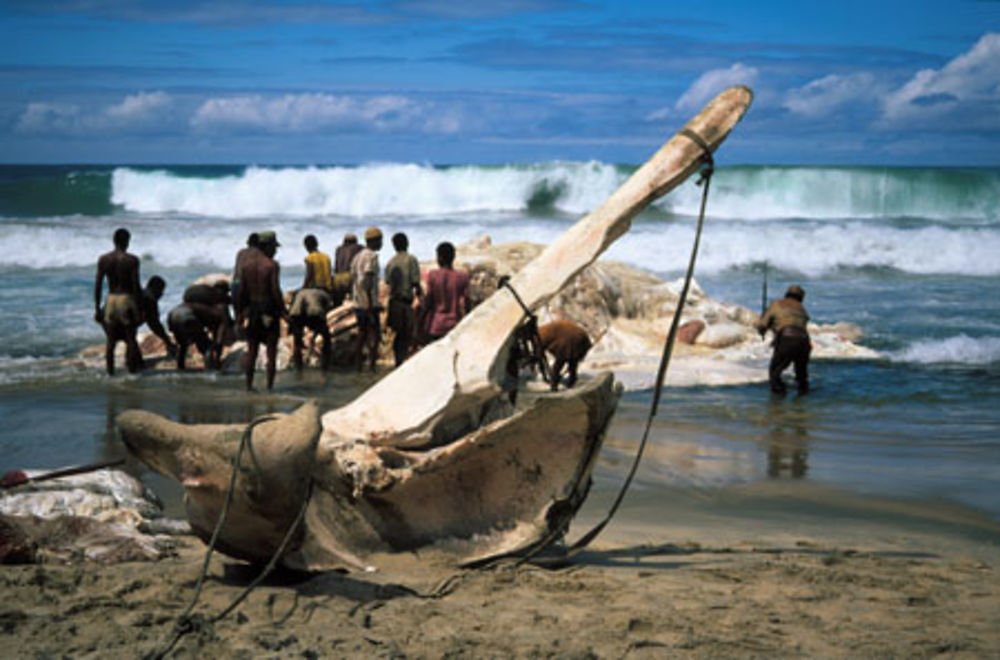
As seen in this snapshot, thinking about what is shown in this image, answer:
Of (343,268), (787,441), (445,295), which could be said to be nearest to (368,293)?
(343,268)

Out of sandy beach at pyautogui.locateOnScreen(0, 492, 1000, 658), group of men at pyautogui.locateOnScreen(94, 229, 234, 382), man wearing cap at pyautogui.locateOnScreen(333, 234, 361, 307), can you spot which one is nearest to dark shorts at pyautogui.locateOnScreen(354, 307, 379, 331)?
man wearing cap at pyautogui.locateOnScreen(333, 234, 361, 307)

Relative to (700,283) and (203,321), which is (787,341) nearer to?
(203,321)

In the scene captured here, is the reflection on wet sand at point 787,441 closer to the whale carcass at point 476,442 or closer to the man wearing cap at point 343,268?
the whale carcass at point 476,442

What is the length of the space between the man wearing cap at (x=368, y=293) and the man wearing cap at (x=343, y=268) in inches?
17.2

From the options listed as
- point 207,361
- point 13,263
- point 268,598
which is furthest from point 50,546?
point 13,263

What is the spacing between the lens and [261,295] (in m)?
12.3

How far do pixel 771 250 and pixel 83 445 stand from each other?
24.8 meters

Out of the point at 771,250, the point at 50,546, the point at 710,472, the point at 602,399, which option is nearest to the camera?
the point at 602,399

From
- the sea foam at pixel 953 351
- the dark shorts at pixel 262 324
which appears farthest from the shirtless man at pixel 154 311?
the sea foam at pixel 953 351

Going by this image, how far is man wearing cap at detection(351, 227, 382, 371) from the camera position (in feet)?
45.5

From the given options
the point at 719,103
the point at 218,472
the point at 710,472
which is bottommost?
the point at 710,472

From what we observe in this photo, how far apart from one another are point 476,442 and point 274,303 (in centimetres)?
760

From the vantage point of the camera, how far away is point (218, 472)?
4.57 m

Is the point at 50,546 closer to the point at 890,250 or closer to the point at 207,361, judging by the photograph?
the point at 207,361
